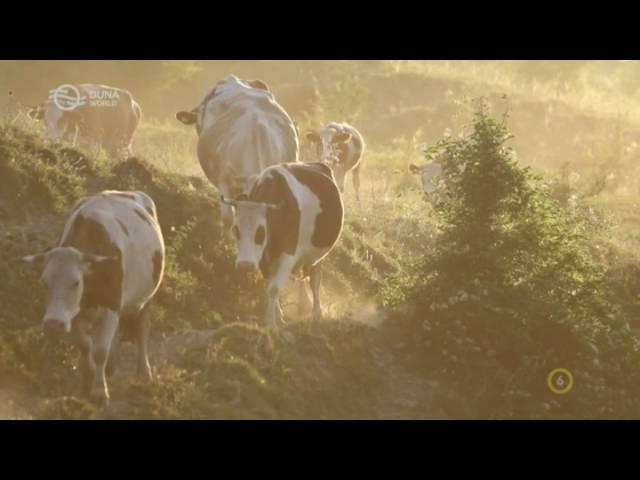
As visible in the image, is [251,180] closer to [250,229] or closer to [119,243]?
[250,229]

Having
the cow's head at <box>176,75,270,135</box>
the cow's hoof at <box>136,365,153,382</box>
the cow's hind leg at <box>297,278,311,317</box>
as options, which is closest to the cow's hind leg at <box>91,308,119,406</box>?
Answer: the cow's hoof at <box>136,365,153,382</box>

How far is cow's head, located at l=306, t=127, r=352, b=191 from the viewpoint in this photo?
87.6 feet

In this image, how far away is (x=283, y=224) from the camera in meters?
15.3

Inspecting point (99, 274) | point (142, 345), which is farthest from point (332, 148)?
point (99, 274)

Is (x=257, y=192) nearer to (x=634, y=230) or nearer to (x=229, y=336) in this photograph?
(x=229, y=336)

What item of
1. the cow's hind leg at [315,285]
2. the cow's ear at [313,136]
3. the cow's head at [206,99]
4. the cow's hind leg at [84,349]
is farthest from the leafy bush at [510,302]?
the cow's ear at [313,136]

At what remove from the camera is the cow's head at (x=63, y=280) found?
37.6ft

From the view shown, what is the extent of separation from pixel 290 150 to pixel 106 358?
271 inches

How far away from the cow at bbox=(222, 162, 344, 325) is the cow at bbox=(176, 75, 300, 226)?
5.20 ft

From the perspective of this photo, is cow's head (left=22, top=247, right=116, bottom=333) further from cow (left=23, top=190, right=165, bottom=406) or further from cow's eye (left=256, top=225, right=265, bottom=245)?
cow's eye (left=256, top=225, right=265, bottom=245)

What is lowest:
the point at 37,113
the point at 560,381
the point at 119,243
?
the point at 560,381

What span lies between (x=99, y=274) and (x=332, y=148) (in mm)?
15619

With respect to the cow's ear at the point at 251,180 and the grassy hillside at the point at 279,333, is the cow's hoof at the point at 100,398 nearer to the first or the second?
the grassy hillside at the point at 279,333

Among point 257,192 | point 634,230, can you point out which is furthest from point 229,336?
point 634,230
